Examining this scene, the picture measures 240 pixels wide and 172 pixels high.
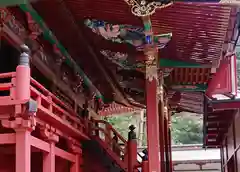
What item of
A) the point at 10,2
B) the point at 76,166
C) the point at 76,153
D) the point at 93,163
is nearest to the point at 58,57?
the point at 76,153

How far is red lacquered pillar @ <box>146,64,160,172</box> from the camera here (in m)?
8.88

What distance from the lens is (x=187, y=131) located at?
3328 centimetres

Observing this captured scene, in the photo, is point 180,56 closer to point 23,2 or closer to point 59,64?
point 59,64

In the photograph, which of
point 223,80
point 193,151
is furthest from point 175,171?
point 223,80

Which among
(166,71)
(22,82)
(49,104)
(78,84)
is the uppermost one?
(166,71)

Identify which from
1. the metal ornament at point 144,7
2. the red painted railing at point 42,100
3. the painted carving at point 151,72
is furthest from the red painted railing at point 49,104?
the metal ornament at point 144,7

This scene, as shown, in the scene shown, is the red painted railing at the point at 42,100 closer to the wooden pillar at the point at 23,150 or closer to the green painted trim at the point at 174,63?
the wooden pillar at the point at 23,150

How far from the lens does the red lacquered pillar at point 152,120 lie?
8.88 meters

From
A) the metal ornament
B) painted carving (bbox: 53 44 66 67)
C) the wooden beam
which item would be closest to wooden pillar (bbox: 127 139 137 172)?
the wooden beam

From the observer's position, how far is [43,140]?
8039mm

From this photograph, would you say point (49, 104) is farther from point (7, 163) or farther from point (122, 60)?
point (122, 60)

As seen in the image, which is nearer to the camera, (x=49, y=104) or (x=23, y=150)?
(x=23, y=150)

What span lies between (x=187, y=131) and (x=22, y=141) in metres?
27.4

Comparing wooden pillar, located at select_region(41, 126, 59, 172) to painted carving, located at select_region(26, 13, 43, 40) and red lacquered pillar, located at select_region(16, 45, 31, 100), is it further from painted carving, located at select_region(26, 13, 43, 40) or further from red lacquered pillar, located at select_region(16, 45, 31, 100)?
painted carving, located at select_region(26, 13, 43, 40)
